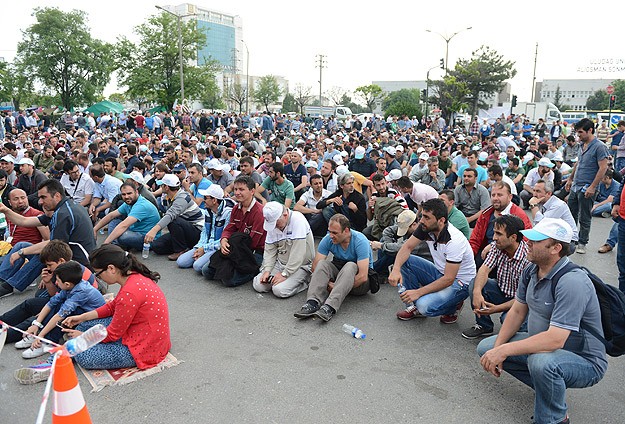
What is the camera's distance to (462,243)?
4734 millimetres

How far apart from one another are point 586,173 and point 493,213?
2714 mm

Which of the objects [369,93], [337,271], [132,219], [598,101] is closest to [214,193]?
[132,219]

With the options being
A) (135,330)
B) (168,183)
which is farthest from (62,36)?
(135,330)

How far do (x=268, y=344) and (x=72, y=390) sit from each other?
2.12m

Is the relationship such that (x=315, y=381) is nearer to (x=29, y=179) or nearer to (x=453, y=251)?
(x=453, y=251)

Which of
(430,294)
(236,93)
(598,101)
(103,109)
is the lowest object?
(430,294)

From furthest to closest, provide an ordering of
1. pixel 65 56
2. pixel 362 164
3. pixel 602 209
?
pixel 65 56 → pixel 362 164 → pixel 602 209

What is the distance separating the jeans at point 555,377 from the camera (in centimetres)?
309

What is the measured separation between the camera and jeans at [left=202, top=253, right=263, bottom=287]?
Answer: 6258 mm

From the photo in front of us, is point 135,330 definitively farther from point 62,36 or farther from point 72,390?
point 62,36

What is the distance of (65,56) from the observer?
4747cm

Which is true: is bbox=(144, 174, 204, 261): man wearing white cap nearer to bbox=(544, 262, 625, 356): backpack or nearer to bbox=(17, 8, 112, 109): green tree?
bbox=(544, 262, 625, 356): backpack

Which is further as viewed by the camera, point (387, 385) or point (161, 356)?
point (161, 356)

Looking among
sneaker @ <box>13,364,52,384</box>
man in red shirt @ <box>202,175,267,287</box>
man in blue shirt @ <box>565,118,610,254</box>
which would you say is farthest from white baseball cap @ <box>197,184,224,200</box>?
man in blue shirt @ <box>565,118,610,254</box>
